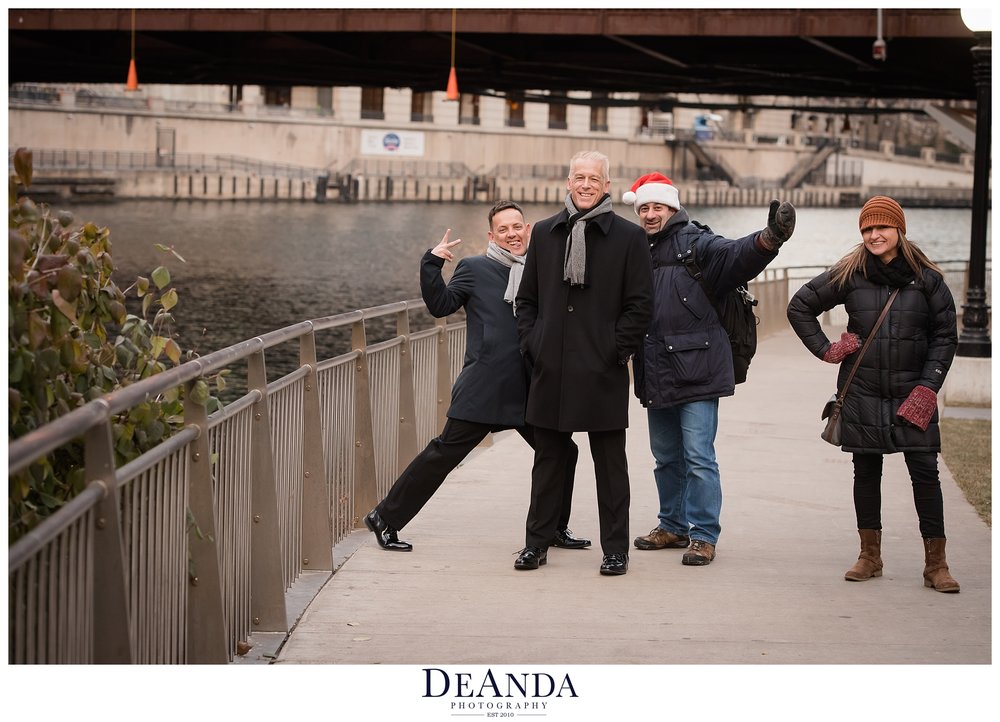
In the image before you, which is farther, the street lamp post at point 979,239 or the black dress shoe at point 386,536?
the street lamp post at point 979,239

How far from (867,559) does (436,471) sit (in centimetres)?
197

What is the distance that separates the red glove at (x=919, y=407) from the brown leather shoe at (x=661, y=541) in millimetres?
1433

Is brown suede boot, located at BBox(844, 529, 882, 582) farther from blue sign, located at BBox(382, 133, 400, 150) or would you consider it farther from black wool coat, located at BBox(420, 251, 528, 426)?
blue sign, located at BBox(382, 133, 400, 150)

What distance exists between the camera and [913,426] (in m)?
6.02

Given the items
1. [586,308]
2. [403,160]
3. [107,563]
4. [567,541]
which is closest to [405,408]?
[567,541]

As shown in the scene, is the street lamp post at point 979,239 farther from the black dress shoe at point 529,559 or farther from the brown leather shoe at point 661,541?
the black dress shoe at point 529,559

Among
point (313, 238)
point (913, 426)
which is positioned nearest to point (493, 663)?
point (913, 426)

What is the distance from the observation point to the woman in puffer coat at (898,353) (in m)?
5.99

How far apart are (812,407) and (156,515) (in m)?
9.57

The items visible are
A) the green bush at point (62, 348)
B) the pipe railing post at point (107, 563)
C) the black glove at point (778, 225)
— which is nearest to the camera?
the pipe railing post at point (107, 563)

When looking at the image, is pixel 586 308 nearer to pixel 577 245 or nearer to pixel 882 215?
pixel 577 245

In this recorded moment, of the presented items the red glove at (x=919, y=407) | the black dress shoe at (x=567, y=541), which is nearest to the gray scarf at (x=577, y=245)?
the red glove at (x=919, y=407)

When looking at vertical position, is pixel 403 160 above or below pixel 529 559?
above

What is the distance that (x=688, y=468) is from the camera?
6.62 m
